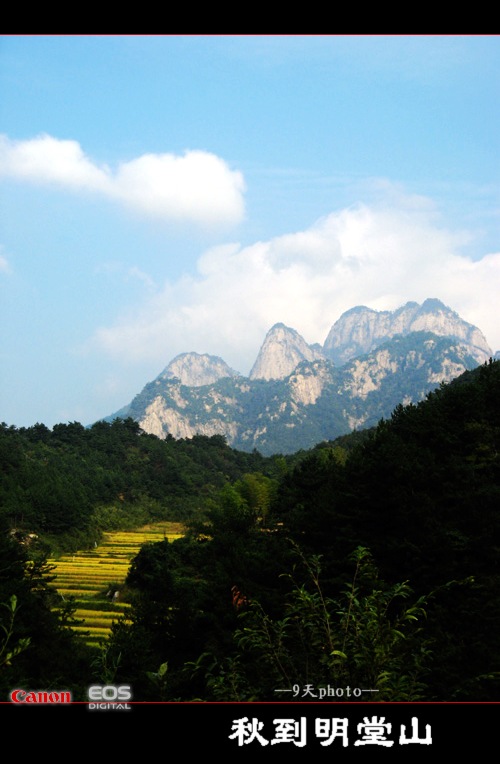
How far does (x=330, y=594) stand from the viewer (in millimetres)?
11711

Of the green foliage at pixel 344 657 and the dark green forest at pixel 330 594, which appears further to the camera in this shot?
the dark green forest at pixel 330 594

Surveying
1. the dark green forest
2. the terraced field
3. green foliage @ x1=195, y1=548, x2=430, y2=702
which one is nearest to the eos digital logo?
the dark green forest

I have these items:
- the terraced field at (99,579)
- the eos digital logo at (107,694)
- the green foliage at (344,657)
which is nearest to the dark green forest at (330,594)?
the green foliage at (344,657)

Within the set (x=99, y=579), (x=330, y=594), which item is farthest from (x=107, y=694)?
(x=99, y=579)

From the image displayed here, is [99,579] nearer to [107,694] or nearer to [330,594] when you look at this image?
[330,594]

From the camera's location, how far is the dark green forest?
3531 mm

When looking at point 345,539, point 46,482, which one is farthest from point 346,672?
point 46,482

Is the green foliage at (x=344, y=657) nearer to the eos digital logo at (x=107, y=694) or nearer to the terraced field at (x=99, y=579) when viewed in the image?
the eos digital logo at (x=107, y=694)

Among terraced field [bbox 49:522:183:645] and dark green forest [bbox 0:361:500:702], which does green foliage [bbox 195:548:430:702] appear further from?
terraced field [bbox 49:522:183:645]

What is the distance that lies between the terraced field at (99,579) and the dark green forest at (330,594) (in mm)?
1463

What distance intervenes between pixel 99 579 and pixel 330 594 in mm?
17169

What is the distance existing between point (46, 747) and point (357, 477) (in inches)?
591

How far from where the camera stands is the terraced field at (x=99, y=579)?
19.2 m

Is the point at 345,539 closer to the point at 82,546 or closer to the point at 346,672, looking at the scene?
the point at 346,672
